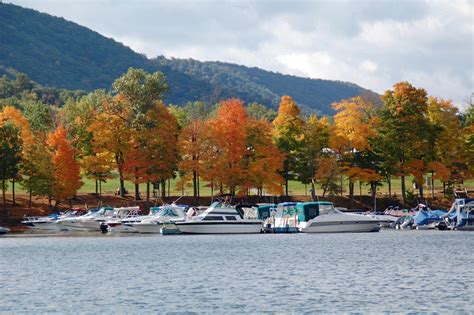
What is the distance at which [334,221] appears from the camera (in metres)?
105

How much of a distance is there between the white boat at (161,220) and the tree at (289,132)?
28277 millimetres

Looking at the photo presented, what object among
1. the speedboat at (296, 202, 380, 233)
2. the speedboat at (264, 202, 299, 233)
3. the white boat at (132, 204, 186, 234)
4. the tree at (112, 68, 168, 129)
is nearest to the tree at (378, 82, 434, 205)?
the speedboat at (264, 202, 299, 233)

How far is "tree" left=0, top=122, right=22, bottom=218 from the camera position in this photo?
119 meters

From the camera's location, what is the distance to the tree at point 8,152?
A: 390 ft

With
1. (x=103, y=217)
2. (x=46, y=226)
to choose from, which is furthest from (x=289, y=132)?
(x=46, y=226)

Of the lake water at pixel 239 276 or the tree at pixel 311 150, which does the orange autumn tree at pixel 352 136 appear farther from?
the lake water at pixel 239 276

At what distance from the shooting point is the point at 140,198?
13525 cm

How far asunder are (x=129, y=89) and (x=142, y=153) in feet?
40.6

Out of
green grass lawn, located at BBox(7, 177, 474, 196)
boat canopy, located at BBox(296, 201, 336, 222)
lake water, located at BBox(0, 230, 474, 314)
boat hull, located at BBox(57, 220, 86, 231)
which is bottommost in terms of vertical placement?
lake water, located at BBox(0, 230, 474, 314)

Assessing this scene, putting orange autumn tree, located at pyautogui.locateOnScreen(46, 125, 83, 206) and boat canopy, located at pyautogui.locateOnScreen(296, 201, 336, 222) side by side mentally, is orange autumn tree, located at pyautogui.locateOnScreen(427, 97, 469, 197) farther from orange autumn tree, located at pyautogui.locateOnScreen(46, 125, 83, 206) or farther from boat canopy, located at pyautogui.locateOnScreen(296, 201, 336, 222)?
orange autumn tree, located at pyautogui.locateOnScreen(46, 125, 83, 206)

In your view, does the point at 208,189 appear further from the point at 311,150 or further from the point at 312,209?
the point at 312,209

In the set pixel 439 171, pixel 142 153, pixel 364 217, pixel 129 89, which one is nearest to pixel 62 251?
pixel 364 217

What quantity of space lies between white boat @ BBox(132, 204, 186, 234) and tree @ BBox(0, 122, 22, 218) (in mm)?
22484

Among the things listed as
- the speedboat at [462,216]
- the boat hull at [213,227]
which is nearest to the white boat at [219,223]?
the boat hull at [213,227]
